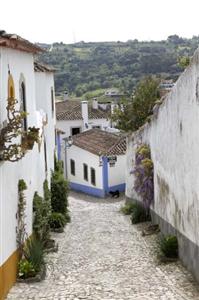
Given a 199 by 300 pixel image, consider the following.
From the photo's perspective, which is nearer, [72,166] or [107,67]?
[72,166]

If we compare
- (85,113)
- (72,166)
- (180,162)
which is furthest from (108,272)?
(85,113)

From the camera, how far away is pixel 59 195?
74.4ft

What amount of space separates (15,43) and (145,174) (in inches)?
349

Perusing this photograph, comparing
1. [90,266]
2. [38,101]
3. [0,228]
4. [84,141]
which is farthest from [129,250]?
[84,141]

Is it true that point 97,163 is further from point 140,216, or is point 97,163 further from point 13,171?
point 13,171

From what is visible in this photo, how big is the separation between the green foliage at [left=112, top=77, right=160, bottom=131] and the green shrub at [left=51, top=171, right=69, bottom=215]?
46.7 feet

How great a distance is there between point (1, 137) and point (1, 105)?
2.84 ft

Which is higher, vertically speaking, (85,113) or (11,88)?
(11,88)

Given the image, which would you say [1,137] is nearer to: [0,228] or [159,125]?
[0,228]

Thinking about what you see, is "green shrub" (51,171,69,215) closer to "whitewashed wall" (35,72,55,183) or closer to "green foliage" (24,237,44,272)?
"whitewashed wall" (35,72,55,183)

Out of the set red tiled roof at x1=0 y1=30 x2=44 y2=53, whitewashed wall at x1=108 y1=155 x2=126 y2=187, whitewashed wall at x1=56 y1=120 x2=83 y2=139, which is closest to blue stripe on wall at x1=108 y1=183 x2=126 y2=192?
whitewashed wall at x1=108 y1=155 x2=126 y2=187

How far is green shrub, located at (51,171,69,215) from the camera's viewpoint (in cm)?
2253

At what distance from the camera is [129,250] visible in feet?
52.4

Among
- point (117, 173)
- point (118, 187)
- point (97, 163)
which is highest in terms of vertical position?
point (97, 163)
